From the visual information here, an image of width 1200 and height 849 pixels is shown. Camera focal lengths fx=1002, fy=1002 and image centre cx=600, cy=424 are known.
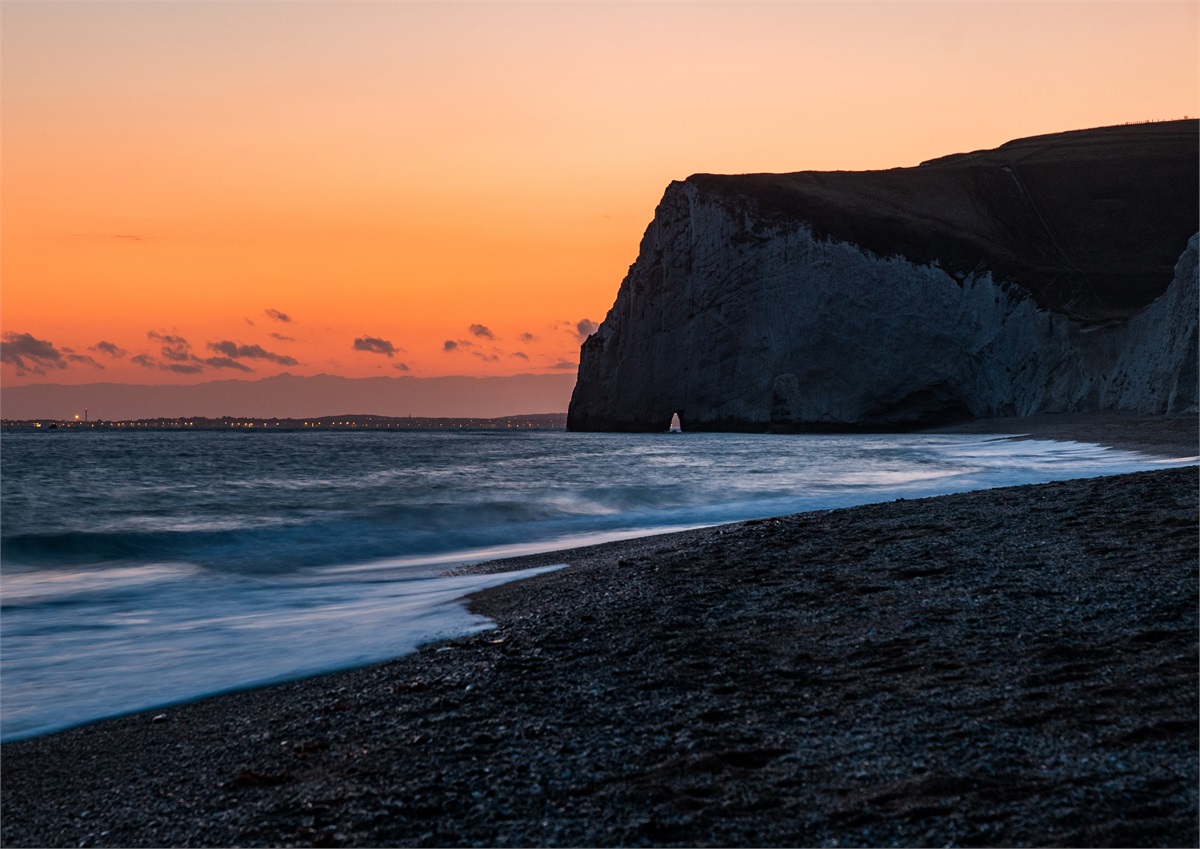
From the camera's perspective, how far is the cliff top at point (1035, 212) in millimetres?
60875

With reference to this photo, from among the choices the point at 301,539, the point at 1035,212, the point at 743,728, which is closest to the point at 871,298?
the point at 1035,212

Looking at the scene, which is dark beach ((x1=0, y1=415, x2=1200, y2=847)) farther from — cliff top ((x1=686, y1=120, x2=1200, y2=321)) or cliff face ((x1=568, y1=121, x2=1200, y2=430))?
cliff top ((x1=686, y1=120, x2=1200, y2=321))

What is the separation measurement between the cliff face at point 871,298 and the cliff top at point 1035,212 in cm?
16

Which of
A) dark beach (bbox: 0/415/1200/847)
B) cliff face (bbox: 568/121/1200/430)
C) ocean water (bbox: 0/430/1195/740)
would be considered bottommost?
ocean water (bbox: 0/430/1195/740)

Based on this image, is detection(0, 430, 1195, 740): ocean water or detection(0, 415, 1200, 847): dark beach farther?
detection(0, 430, 1195, 740): ocean water

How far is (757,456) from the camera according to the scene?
3334 centimetres

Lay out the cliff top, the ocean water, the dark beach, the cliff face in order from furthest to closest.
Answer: the cliff top < the cliff face < the ocean water < the dark beach

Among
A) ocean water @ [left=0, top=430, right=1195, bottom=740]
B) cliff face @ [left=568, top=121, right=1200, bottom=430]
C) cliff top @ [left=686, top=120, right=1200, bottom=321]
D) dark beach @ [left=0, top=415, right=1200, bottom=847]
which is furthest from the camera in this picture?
cliff top @ [left=686, top=120, right=1200, bottom=321]

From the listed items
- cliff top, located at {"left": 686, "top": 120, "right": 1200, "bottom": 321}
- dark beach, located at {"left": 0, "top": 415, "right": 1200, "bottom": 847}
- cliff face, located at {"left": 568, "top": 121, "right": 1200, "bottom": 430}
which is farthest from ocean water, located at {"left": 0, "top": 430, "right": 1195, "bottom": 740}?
cliff top, located at {"left": 686, "top": 120, "right": 1200, "bottom": 321}

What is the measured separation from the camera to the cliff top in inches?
2397

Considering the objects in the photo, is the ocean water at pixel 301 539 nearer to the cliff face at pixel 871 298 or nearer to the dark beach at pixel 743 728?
the dark beach at pixel 743 728

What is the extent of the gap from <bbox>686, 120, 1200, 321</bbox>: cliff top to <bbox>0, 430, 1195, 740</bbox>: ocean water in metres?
29.3

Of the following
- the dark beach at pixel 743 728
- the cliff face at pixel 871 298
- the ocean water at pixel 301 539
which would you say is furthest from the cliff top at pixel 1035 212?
the dark beach at pixel 743 728

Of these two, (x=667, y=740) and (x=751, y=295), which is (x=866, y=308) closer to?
(x=751, y=295)
